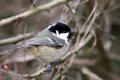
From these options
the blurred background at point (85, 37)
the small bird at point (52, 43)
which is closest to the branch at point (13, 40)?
the blurred background at point (85, 37)

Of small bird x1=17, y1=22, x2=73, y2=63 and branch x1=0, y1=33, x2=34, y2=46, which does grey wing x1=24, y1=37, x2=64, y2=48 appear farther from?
branch x1=0, y1=33, x2=34, y2=46

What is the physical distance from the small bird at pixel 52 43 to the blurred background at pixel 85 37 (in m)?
0.15

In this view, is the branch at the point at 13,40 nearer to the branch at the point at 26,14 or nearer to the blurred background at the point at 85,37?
the blurred background at the point at 85,37

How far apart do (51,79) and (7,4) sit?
2.51 m

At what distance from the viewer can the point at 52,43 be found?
2906 millimetres

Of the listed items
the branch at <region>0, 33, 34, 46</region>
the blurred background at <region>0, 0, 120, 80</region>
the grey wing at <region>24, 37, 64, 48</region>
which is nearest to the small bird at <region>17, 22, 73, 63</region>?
the grey wing at <region>24, 37, 64, 48</region>

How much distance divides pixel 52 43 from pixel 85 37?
0.68 m

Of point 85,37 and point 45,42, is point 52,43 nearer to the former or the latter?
point 45,42

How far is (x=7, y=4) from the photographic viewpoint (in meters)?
4.71

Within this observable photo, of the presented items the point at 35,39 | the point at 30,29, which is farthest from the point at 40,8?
the point at 30,29

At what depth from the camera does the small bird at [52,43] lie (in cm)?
281

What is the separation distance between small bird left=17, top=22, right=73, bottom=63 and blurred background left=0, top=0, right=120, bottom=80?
155mm

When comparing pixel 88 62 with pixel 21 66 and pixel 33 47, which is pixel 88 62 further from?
pixel 33 47

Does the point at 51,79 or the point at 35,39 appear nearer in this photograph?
the point at 51,79
